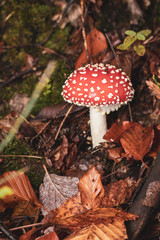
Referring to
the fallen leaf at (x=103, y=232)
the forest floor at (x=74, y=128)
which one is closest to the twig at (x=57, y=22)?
the forest floor at (x=74, y=128)

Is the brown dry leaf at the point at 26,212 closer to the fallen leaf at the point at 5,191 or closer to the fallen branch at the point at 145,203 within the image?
the fallen leaf at the point at 5,191

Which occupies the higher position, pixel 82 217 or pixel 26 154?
pixel 26 154

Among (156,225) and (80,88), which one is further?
(80,88)

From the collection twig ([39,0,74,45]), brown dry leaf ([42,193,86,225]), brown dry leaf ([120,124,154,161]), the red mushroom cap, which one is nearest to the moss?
brown dry leaf ([42,193,86,225])

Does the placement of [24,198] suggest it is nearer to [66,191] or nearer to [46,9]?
[66,191]

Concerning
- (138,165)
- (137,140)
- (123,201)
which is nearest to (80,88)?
(137,140)

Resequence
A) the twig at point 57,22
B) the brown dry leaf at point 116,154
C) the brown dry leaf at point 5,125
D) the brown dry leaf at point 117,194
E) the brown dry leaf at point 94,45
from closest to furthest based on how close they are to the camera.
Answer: the brown dry leaf at point 117,194
the brown dry leaf at point 116,154
the brown dry leaf at point 5,125
the brown dry leaf at point 94,45
the twig at point 57,22
